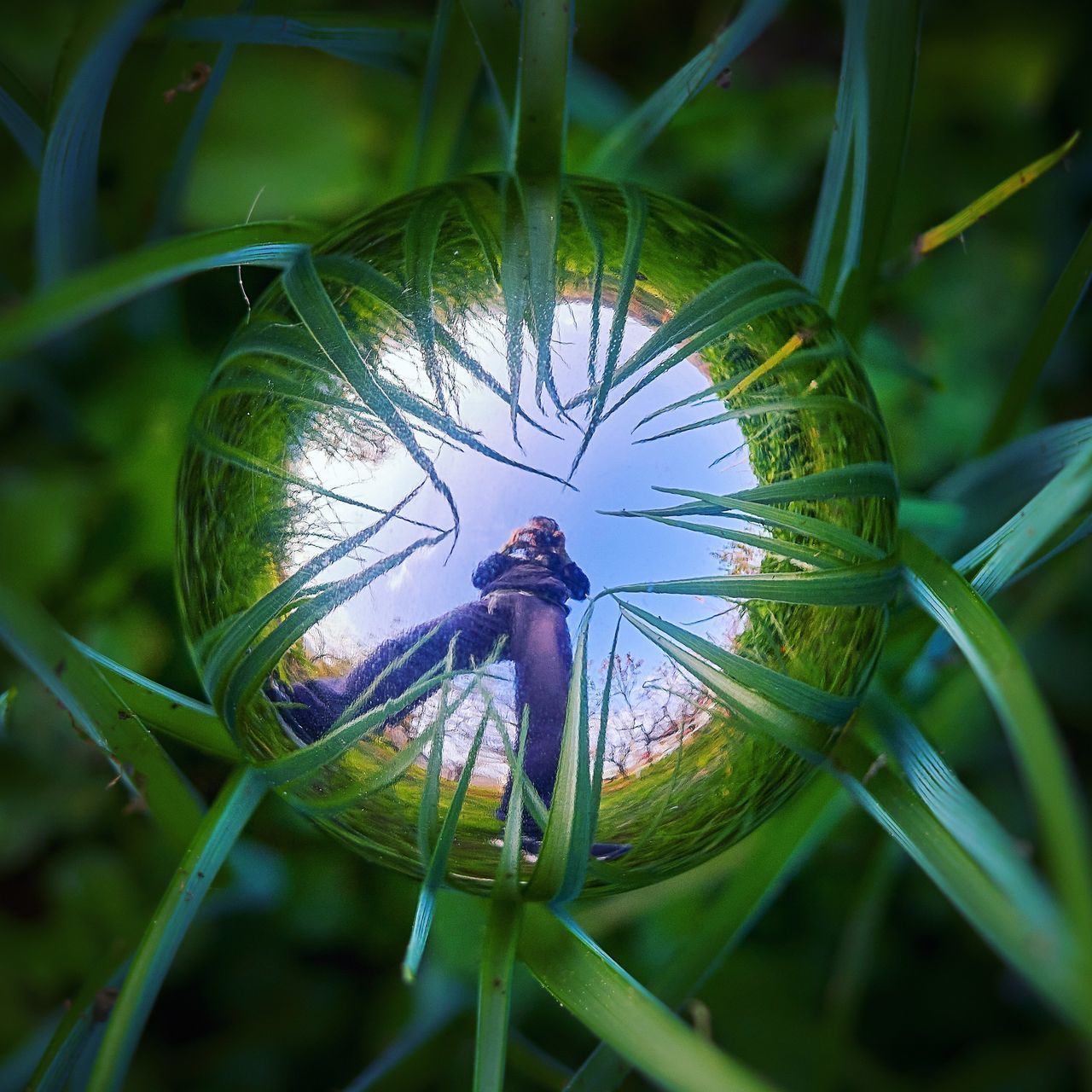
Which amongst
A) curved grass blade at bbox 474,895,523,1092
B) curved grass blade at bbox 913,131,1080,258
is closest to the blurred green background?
curved grass blade at bbox 913,131,1080,258

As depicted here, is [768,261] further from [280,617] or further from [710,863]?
[710,863]

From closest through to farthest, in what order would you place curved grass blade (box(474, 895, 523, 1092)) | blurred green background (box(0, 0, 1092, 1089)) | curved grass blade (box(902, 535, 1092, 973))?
curved grass blade (box(902, 535, 1092, 973))
curved grass blade (box(474, 895, 523, 1092))
blurred green background (box(0, 0, 1092, 1089))

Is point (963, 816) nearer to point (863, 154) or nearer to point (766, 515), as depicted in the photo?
point (766, 515)

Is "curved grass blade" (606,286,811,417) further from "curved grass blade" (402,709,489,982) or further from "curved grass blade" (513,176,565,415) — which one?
"curved grass blade" (402,709,489,982)

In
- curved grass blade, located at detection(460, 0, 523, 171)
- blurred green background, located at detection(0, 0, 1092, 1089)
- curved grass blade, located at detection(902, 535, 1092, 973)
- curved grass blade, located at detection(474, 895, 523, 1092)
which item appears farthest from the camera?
blurred green background, located at detection(0, 0, 1092, 1089)

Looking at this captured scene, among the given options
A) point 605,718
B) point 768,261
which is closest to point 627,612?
point 605,718

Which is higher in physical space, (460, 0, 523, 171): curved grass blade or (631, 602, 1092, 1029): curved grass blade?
Result: (460, 0, 523, 171): curved grass blade
